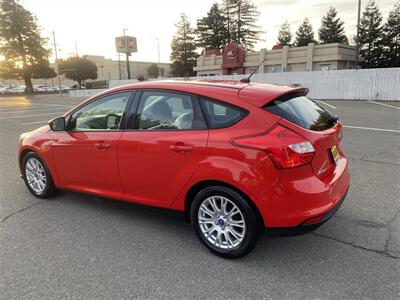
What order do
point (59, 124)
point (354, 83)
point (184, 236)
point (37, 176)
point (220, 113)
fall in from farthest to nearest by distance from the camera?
point (354, 83)
point (37, 176)
point (59, 124)
point (184, 236)
point (220, 113)

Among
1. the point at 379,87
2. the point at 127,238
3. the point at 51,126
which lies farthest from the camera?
the point at 379,87

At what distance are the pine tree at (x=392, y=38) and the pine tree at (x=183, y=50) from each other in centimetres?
3536

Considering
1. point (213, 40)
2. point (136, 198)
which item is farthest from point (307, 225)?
point (213, 40)

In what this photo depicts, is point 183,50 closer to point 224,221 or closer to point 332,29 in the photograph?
point 332,29

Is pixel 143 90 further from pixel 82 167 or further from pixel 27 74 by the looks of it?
pixel 27 74

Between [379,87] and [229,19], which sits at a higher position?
[229,19]

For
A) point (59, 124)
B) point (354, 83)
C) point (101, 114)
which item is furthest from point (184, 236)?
point (354, 83)

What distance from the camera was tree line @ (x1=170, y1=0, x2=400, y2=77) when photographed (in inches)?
2183

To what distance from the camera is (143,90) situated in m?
3.78

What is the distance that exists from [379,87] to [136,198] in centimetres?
1938

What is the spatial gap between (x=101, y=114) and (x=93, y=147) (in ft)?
1.35

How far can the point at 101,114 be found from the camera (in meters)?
4.12

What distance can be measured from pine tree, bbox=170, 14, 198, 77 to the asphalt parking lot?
70230mm

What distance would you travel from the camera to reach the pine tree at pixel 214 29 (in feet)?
225
